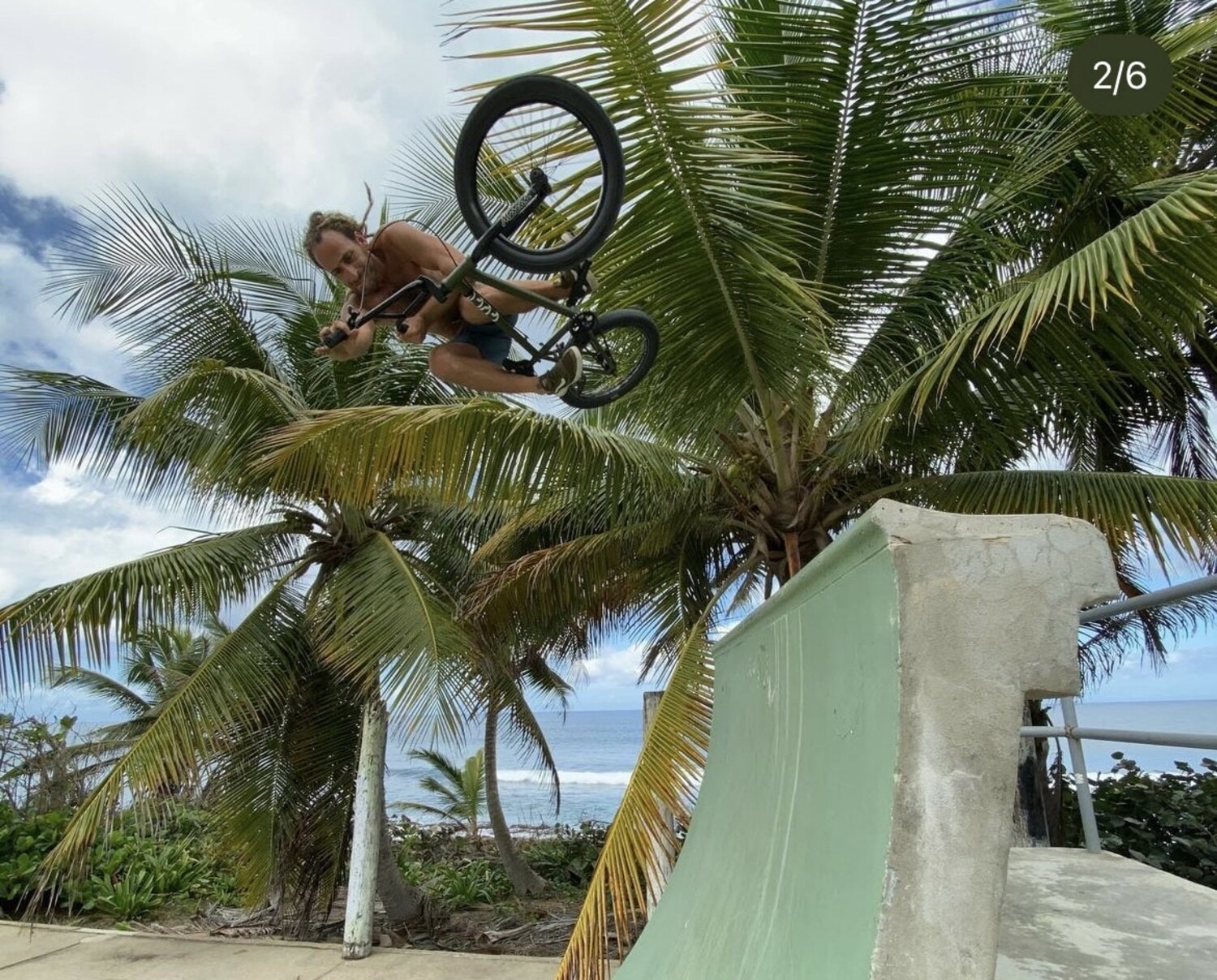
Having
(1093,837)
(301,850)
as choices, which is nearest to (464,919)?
(301,850)

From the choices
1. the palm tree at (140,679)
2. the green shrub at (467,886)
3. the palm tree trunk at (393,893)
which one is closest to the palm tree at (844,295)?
the palm tree trunk at (393,893)

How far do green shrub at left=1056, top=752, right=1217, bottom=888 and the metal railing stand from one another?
3888mm

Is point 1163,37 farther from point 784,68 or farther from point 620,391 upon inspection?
point 620,391

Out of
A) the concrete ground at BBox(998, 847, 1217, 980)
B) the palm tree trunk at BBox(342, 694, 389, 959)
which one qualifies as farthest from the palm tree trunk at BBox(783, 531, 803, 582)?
the palm tree trunk at BBox(342, 694, 389, 959)

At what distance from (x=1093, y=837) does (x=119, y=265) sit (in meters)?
9.09

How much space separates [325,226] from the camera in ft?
10.4

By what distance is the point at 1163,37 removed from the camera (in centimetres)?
489

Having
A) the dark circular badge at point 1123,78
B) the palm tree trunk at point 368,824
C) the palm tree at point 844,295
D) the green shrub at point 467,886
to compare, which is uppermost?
the dark circular badge at point 1123,78

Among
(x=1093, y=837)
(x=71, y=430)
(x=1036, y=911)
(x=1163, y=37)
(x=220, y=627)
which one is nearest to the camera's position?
(x=1036, y=911)

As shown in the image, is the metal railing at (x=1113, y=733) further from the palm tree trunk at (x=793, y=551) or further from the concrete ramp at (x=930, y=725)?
the palm tree trunk at (x=793, y=551)

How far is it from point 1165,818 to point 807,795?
24.4 feet

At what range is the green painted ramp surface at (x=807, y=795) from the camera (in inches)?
56.9

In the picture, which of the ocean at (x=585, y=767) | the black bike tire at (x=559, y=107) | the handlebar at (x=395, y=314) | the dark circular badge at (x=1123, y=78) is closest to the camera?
the black bike tire at (x=559, y=107)

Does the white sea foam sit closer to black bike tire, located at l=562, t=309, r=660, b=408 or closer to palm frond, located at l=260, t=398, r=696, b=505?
palm frond, located at l=260, t=398, r=696, b=505
